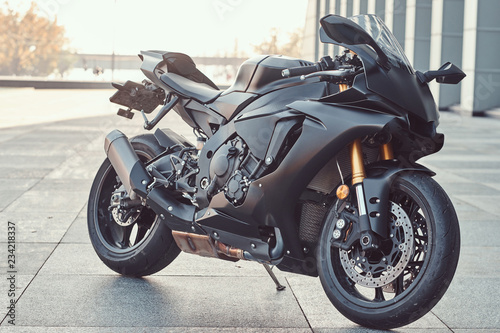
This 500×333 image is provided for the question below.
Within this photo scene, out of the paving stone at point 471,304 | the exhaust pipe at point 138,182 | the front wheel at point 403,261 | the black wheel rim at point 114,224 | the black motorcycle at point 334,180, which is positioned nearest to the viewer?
the front wheel at point 403,261

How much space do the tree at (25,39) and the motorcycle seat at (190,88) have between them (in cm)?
6649

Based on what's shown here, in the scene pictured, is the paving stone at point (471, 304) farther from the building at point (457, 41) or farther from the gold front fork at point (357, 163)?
the building at point (457, 41)

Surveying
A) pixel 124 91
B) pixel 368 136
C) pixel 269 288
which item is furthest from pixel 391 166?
pixel 124 91

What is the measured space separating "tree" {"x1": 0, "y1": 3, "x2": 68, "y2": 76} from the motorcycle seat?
66494 mm

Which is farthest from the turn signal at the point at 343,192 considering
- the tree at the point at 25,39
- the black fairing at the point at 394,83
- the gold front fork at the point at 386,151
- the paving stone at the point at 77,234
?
the tree at the point at 25,39

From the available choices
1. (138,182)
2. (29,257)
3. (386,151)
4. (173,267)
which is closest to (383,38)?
(386,151)

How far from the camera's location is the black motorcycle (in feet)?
11.2

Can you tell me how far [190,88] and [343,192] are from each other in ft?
4.45

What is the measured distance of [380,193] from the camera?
3.45 metres

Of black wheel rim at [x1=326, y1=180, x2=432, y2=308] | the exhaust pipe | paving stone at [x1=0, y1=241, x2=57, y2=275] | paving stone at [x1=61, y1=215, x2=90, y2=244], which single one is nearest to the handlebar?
black wheel rim at [x1=326, y1=180, x2=432, y2=308]

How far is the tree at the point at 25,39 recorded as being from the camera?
68.2m

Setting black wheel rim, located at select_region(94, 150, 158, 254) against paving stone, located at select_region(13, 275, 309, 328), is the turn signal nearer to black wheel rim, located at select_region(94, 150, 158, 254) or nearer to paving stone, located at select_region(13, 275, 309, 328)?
paving stone, located at select_region(13, 275, 309, 328)

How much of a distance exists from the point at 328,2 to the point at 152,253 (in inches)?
1797

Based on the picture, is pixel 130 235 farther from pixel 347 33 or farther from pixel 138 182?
pixel 347 33
